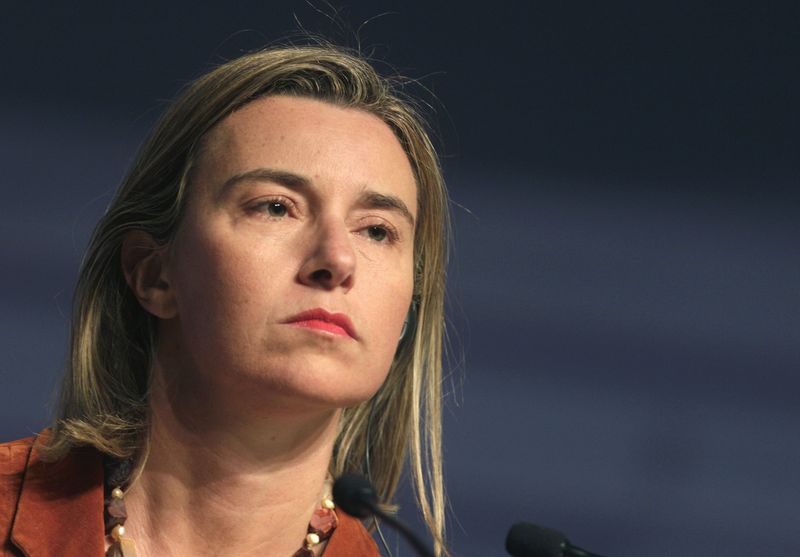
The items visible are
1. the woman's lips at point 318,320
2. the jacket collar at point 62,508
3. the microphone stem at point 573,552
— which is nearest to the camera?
the microphone stem at point 573,552

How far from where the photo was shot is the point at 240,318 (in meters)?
1.73

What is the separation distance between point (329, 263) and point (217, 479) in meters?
0.35

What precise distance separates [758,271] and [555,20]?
2.03 feet

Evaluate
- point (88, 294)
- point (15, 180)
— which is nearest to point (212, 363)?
point (88, 294)

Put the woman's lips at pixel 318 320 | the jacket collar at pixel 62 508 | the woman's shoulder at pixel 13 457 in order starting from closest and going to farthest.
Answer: the woman's lips at pixel 318 320 < the jacket collar at pixel 62 508 < the woman's shoulder at pixel 13 457

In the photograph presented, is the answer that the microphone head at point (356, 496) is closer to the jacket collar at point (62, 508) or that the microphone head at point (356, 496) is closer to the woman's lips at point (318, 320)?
the woman's lips at point (318, 320)

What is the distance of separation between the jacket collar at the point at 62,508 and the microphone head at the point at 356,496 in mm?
443

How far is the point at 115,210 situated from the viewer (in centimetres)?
201

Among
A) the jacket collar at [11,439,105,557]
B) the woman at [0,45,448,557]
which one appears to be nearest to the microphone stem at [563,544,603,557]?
the woman at [0,45,448,557]

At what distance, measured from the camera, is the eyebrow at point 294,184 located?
180 cm

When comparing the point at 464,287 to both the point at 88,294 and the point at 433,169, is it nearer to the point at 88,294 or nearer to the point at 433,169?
the point at 433,169

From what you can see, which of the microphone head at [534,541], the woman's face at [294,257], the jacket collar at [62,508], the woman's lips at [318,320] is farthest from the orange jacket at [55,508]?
the microphone head at [534,541]

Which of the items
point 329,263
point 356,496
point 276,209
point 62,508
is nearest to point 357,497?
point 356,496

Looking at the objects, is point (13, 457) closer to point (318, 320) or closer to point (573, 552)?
point (318, 320)
